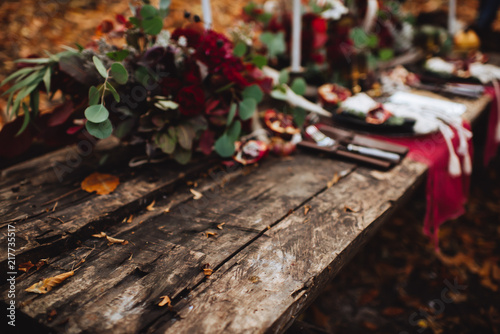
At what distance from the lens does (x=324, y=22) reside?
168cm

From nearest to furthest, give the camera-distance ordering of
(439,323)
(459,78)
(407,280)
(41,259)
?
(41,259)
(439,323)
(407,280)
(459,78)

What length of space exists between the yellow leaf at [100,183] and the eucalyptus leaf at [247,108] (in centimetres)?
44

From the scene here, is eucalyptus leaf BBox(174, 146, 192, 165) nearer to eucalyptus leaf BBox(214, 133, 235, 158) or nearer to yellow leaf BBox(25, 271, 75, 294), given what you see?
eucalyptus leaf BBox(214, 133, 235, 158)

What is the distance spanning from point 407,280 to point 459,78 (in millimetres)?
1138

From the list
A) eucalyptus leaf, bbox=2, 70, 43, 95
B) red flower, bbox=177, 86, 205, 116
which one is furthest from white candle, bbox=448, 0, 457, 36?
eucalyptus leaf, bbox=2, 70, 43, 95

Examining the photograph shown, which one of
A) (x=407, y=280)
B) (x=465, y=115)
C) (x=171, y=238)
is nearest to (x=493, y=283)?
(x=407, y=280)

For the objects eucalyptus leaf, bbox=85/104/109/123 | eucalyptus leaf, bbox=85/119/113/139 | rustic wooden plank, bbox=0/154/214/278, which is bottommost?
rustic wooden plank, bbox=0/154/214/278

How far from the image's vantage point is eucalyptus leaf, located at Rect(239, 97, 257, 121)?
1.06 meters

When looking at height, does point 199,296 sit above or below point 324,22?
below

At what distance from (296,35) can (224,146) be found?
80 cm

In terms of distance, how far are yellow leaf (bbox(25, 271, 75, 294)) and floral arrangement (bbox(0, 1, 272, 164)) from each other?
1.41 feet

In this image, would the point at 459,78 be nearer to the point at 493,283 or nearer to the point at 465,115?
the point at 465,115

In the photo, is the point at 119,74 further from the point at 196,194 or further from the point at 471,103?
the point at 471,103

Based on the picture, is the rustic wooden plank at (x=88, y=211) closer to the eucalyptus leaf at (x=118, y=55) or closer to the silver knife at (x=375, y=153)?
the eucalyptus leaf at (x=118, y=55)
